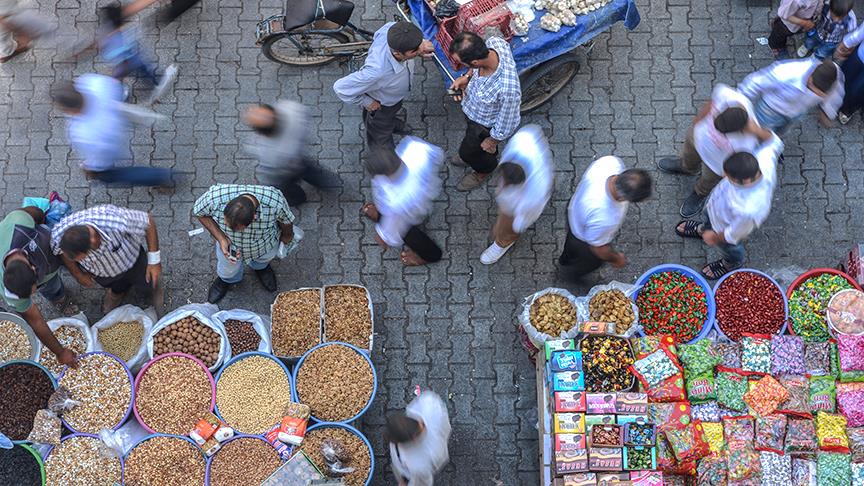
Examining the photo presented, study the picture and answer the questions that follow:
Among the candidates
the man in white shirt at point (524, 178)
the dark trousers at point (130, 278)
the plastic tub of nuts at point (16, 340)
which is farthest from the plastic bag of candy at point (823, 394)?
the plastic tub of nuts at point (16, 340)

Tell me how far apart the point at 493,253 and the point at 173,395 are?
10.1ft

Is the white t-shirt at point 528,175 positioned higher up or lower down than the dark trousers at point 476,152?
higher up

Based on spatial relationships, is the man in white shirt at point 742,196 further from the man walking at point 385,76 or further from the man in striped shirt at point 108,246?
the man in striped shirt at point 108,246

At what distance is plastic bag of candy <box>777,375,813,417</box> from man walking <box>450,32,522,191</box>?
3.12 m

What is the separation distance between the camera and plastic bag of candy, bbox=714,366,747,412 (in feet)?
19.6

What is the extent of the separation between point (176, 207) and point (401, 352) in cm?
269

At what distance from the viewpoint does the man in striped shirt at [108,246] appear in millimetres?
5578

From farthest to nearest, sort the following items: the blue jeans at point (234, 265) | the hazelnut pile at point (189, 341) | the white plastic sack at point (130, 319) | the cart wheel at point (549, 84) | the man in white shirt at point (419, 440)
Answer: the cart wheel at point (549, 84) < the blue jeans at point (234, 265) < the white plastic sack at point (130, 319) < the hazelnut pile at point (189, 341) < the man in white shirt at point (419, 440)

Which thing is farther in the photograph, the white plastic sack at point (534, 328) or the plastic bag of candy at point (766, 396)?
the white plastic sack at point (534, 328)

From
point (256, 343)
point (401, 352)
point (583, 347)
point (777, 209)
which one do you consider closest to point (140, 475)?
point (256, 343)

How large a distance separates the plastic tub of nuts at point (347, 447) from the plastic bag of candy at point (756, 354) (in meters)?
3.16

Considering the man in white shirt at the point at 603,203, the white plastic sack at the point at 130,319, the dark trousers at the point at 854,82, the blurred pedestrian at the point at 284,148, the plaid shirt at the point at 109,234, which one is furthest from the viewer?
the dark trousers at the point at 854,82

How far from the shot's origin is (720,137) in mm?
6215

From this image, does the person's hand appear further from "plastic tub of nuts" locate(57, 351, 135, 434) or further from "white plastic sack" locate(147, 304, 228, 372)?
"plastic tub of nuts" locate(57, 351, 135, 434)
